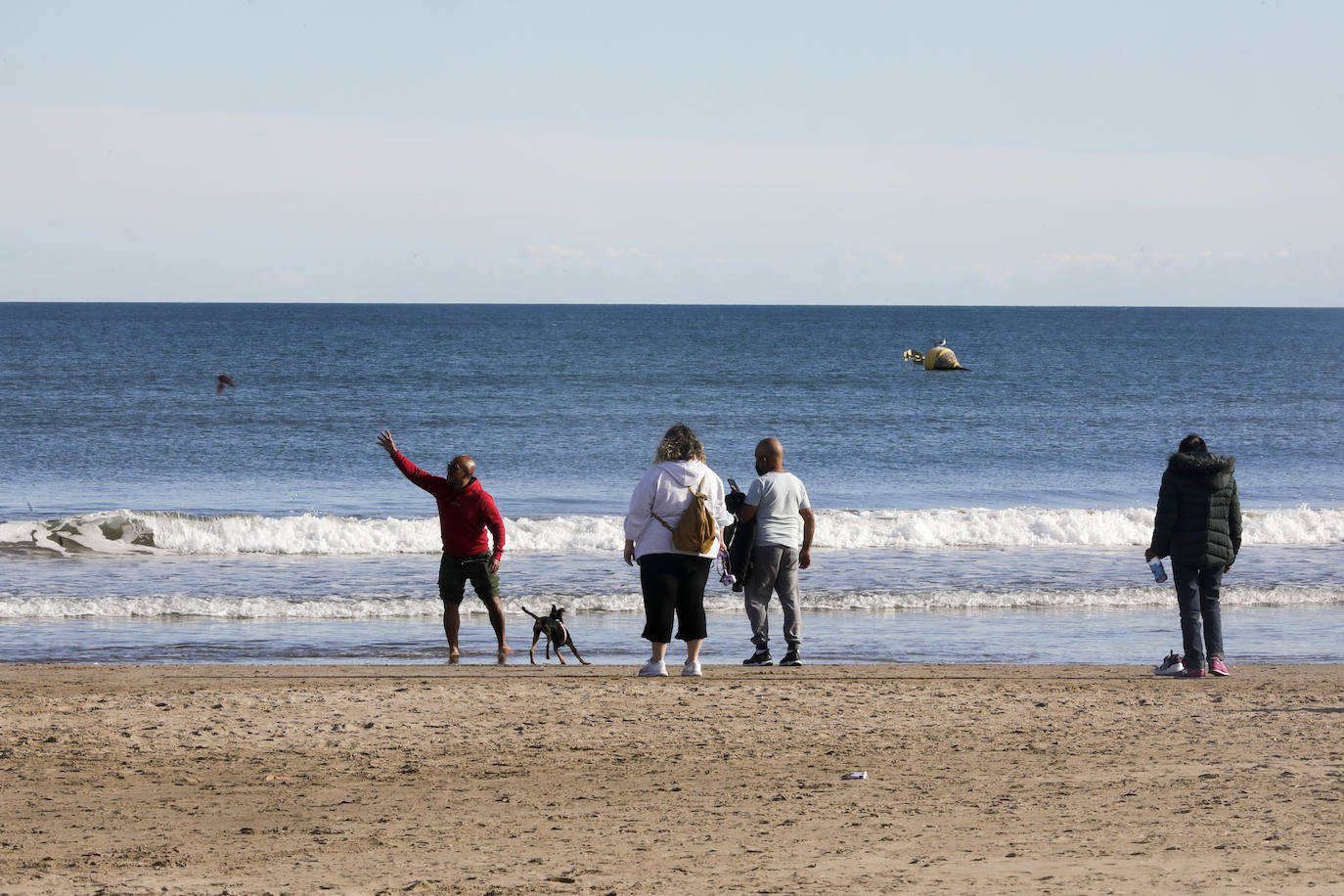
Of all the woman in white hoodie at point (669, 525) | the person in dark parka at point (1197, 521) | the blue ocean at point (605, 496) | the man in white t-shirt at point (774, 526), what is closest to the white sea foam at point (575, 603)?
the blue ocean at point (605, 496)

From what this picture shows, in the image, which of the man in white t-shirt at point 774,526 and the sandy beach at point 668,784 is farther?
the man in white t-shirt at point 774,526

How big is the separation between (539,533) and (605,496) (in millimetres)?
6046

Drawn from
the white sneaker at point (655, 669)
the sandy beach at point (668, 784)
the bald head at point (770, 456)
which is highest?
the bald head at point (770, 456)

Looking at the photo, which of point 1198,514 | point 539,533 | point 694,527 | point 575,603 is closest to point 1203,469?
point 1198,514

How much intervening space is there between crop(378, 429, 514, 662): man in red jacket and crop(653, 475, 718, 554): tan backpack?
1532mm

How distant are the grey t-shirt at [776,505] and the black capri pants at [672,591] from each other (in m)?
0.62

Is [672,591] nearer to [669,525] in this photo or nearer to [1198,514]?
[669,525]

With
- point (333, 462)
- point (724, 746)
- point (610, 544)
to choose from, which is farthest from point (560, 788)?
point (333, 462)

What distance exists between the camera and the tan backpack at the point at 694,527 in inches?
313

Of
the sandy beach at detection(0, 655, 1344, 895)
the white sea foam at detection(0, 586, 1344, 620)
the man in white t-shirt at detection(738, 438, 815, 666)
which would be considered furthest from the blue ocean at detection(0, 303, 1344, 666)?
the sandy beach at detection(0, 655, 1344, 895)

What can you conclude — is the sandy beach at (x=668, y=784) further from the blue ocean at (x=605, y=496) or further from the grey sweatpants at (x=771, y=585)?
the blue ocean at (x=605, y=496)

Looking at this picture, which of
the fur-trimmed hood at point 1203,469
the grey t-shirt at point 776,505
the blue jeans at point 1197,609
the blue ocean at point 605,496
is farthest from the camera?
the blue ocean at point 605,496

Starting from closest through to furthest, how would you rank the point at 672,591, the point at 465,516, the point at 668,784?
the point at 668,784
the point at 672,591
the point at 465,516

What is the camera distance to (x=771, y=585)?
8773 millimetres
